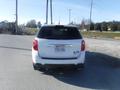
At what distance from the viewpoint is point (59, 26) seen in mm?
11344

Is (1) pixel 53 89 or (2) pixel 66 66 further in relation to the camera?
(2) pixel 66 66

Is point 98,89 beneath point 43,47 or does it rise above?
beneath

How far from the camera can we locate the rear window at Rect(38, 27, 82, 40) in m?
10.8

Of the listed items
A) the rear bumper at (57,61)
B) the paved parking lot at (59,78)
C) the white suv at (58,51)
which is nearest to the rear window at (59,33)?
the white suv at (58,51)

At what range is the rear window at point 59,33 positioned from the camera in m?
10.8

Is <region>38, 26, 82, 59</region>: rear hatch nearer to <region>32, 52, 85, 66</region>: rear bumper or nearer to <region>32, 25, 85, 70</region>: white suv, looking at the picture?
<region>32, 25, 85, 70</region>: white suv

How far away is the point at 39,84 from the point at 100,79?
2049mm

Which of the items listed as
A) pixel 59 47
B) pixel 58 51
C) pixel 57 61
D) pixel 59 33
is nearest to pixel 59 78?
pixel 57 61

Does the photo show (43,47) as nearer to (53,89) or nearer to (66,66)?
(66,66)

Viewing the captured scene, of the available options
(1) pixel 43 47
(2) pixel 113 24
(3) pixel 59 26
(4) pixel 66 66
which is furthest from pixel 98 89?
(2) pixel 113 24

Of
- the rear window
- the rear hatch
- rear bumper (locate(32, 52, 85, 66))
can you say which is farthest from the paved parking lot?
the rear window

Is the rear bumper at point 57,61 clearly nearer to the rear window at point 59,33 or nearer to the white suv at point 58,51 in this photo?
the white suv at point 58,51

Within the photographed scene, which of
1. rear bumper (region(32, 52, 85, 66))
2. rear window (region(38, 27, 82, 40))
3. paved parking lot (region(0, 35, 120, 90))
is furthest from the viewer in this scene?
rear window (region(38, 27, 82, 40))

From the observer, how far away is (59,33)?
1117cm
